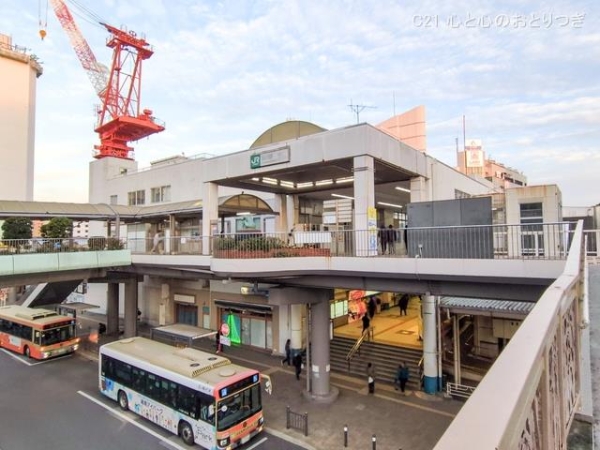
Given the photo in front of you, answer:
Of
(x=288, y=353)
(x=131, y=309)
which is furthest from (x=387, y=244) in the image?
(x=131, y=309)

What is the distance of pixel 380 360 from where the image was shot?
1984 centimetres

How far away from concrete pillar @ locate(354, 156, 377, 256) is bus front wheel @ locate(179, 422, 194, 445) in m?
9.00

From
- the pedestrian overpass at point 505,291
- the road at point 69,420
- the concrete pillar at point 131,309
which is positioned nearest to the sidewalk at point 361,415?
the road at point 69,420

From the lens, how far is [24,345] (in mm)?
24266

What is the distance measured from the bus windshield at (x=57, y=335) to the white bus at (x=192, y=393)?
32.8 ft

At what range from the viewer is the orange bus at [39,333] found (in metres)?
23.2

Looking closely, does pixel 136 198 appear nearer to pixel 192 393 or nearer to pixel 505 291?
pixel 192 393

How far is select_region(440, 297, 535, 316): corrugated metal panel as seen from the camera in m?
15.7

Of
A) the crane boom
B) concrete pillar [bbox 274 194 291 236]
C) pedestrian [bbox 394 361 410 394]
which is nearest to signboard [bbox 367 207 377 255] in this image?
pedestrian [bbox 394 361 410 394]

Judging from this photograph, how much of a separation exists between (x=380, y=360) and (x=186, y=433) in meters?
10.6

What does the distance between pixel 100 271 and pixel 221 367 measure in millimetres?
13462

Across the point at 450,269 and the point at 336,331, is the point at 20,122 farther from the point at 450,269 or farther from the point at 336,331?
the point at 450,269

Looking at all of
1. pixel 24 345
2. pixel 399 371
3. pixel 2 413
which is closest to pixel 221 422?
pixel 399 371

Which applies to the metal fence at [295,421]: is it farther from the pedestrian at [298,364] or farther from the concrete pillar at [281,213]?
the concrete pillar at [281,213]
